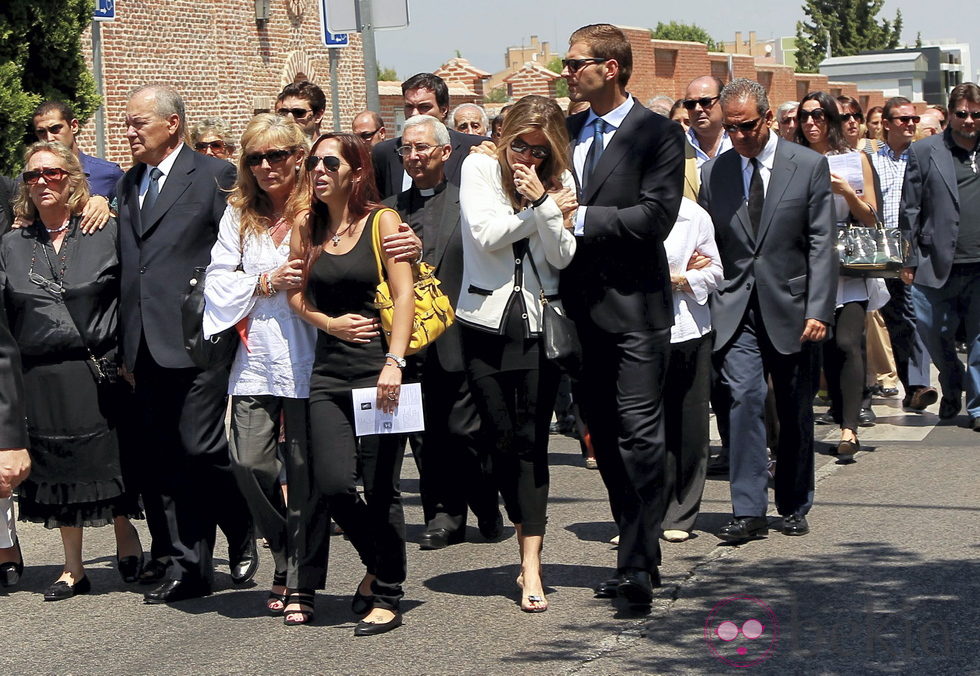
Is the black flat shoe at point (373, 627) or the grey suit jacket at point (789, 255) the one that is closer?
the black flat shoe at point (373, 627)

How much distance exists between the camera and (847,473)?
30.1 feet

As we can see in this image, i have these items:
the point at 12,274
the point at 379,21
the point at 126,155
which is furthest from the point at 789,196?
the point at 126,155

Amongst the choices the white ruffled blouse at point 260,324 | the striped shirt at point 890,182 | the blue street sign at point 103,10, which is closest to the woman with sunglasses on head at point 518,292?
the white ruffled blouse at point 260,324

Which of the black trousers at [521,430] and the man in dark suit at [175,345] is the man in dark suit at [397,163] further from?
the black trousers at [521,430]

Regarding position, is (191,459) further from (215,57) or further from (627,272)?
(215,57)

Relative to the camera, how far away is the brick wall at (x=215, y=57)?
80.4ft

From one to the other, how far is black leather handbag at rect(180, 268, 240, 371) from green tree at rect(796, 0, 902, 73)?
81.6 metres

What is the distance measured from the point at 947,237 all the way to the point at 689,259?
410 centimetres

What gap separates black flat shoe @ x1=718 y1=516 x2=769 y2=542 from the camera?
7395mm

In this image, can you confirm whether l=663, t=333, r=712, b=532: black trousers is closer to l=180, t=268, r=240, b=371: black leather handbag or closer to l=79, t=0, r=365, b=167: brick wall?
l=180, t=268, r=240, b=371: black leather handbag

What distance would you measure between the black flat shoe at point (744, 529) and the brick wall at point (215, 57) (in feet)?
52.6

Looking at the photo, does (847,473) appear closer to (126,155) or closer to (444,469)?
(444,469)

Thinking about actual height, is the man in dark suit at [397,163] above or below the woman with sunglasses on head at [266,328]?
above

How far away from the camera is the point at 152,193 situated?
695 centimetres
